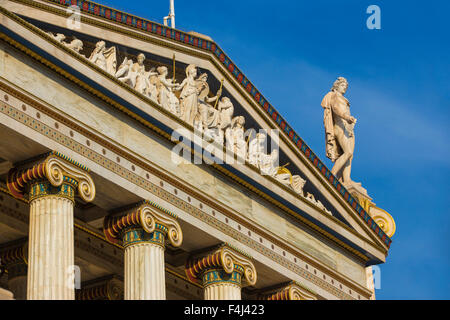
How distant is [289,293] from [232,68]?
251 inches

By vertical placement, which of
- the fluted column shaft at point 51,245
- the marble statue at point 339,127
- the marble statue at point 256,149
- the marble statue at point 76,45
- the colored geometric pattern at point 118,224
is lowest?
A: the fluted column shaft at point 51,245

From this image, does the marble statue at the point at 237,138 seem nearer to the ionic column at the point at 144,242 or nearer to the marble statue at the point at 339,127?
the ionic column at the point at 144,242

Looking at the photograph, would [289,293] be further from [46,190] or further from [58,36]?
[58,36]

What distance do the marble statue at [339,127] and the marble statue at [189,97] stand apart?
7.73m

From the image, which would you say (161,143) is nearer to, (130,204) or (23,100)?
(130,204)

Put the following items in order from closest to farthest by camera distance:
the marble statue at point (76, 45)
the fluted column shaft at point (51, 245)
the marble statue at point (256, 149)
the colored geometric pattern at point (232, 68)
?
the fluted column shaft at point (51, 245) → the marble statue at point (76, 45) → the colored geometric pattern at point (232, 68) → the marble statue at point (256, 149)

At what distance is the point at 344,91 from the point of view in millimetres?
41969

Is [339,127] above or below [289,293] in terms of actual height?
above

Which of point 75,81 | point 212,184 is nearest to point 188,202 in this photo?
point 212,184

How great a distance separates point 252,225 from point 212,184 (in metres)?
1.89

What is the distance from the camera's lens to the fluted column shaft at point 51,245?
93.4 feet

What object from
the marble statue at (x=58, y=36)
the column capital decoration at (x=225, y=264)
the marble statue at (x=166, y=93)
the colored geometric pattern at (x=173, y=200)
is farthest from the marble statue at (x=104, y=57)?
the column capital decoration at (x=225, y=264)

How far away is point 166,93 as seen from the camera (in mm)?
33938

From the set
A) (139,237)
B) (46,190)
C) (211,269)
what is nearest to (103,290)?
(211,269)
